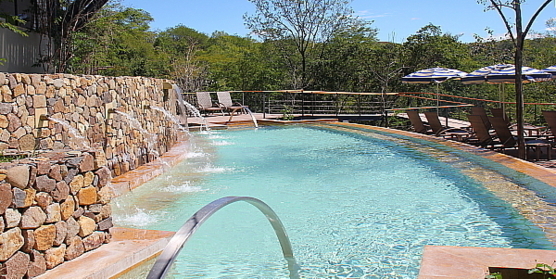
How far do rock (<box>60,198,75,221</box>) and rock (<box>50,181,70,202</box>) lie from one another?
0.15ft

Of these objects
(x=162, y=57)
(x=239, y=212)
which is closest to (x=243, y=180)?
(x=239, y=212)

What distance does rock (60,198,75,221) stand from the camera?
354 cm

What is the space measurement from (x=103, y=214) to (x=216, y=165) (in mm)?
4539

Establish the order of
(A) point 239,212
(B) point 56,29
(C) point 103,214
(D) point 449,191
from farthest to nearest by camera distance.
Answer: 1. (B) point 56,29
2. (D) point 449,191
3. (A) point 239,212
4. (C) point 103,214

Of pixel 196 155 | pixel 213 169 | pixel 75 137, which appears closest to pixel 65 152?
pixel 75 137

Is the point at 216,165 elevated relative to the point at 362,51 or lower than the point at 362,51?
lower

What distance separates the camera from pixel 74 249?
3.61 metres

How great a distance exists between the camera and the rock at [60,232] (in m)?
3.46

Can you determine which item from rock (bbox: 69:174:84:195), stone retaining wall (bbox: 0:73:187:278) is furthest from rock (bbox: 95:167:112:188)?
rock (bbox: 69:174:84:195)

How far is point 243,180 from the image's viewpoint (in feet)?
23.5

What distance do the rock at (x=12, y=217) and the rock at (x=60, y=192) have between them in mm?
291

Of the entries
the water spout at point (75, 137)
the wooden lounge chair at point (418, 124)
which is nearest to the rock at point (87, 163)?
the water spout at point (75, 137)

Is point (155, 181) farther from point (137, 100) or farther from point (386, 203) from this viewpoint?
point (386, 203)

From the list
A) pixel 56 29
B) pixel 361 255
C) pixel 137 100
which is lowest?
pixel 361 255
